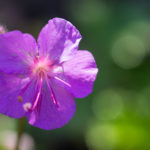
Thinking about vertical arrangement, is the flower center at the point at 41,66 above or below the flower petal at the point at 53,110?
above

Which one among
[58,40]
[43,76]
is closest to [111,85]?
[43,76]

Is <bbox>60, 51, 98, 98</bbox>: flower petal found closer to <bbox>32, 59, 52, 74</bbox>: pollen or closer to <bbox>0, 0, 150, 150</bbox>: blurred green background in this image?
<bbox>32, 59, 52, 74</bbox>: pollen

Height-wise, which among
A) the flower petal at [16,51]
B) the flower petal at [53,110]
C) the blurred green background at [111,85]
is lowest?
the blurred green background at [111,85]

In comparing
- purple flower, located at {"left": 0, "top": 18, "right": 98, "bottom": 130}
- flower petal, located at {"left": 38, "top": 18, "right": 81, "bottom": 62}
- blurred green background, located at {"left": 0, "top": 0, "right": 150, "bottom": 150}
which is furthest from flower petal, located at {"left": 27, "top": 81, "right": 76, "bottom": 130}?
blurred green background, located at {"left": 0, "top": 0, "right": 150, "bottom": 150}

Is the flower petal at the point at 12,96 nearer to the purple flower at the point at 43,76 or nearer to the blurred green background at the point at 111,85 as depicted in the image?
the purple flower at the point at 43,76

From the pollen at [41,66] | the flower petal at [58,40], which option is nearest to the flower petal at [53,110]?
the pollen at [41,66]

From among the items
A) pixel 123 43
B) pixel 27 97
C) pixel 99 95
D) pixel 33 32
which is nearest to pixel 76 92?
pixel 27 97
